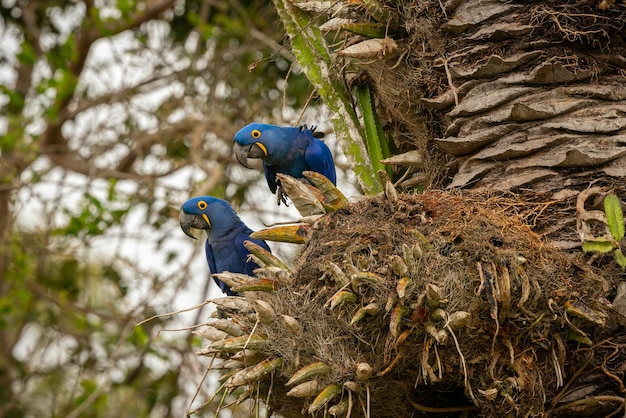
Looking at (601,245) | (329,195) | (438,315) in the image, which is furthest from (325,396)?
(601,245)

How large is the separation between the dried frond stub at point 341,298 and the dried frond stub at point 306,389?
0.85 ft

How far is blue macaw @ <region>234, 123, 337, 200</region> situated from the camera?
4691mm

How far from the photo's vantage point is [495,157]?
319 cm

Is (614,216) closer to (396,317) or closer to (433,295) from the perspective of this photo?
(433,295)

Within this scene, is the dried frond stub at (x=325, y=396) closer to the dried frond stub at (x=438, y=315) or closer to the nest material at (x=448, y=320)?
the nest material at (x=448, y=320)

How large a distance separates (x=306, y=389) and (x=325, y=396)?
67 mm

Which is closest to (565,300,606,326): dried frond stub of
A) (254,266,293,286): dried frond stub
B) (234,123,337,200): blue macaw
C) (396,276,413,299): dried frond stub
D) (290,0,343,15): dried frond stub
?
(396,276,413,299): dried frond stub

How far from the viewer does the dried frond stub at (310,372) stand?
278 cm

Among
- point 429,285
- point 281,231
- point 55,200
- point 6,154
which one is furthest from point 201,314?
point 429,285

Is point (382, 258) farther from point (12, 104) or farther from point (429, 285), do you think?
point (12, 104)

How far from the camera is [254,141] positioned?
4.69 meters

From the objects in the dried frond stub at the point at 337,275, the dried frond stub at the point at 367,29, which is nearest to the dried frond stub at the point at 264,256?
the dried frond stub at the point at 337,275

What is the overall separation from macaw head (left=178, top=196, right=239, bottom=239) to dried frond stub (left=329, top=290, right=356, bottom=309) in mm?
2202

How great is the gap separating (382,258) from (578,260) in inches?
25.9
